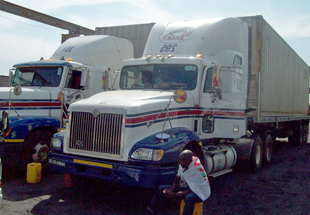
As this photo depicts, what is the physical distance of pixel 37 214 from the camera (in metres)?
5.21

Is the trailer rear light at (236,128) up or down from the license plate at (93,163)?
up

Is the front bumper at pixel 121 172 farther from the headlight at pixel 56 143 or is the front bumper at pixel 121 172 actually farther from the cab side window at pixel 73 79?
the cab side window at pixel 73 79

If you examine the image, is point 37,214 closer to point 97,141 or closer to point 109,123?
point 97,141

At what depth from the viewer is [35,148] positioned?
762 centimetres

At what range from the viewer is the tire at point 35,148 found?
7.51 m

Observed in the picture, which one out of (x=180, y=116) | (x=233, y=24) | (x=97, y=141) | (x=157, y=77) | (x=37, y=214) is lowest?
(x=37, y=214)

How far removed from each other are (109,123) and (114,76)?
340 cm

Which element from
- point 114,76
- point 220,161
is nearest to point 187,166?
point 220,161

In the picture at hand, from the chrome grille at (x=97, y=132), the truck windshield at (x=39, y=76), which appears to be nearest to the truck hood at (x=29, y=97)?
the truck windshield at (x=39, y=76)

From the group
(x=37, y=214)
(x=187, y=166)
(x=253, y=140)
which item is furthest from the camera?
(x=253, y=140)

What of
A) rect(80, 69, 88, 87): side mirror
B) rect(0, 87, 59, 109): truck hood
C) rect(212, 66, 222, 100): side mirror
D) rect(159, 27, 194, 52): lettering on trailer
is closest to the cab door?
rect(212, 66, 222, 100): side mirror

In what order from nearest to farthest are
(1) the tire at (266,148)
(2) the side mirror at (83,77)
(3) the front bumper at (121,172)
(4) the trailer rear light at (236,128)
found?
1. (3) the front bumper at (121,172)
2. (4) the trailer rear light at (236,128)
3. (2) the side mirror at (83,77)
4. (1) the tire at (266,148)

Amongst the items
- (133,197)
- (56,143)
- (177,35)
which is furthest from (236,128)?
(56,143)

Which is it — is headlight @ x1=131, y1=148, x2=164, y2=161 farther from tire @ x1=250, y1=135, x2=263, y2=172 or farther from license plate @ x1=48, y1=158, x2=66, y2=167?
tire @ x1=250, y1=135, x2=263, y2=172
